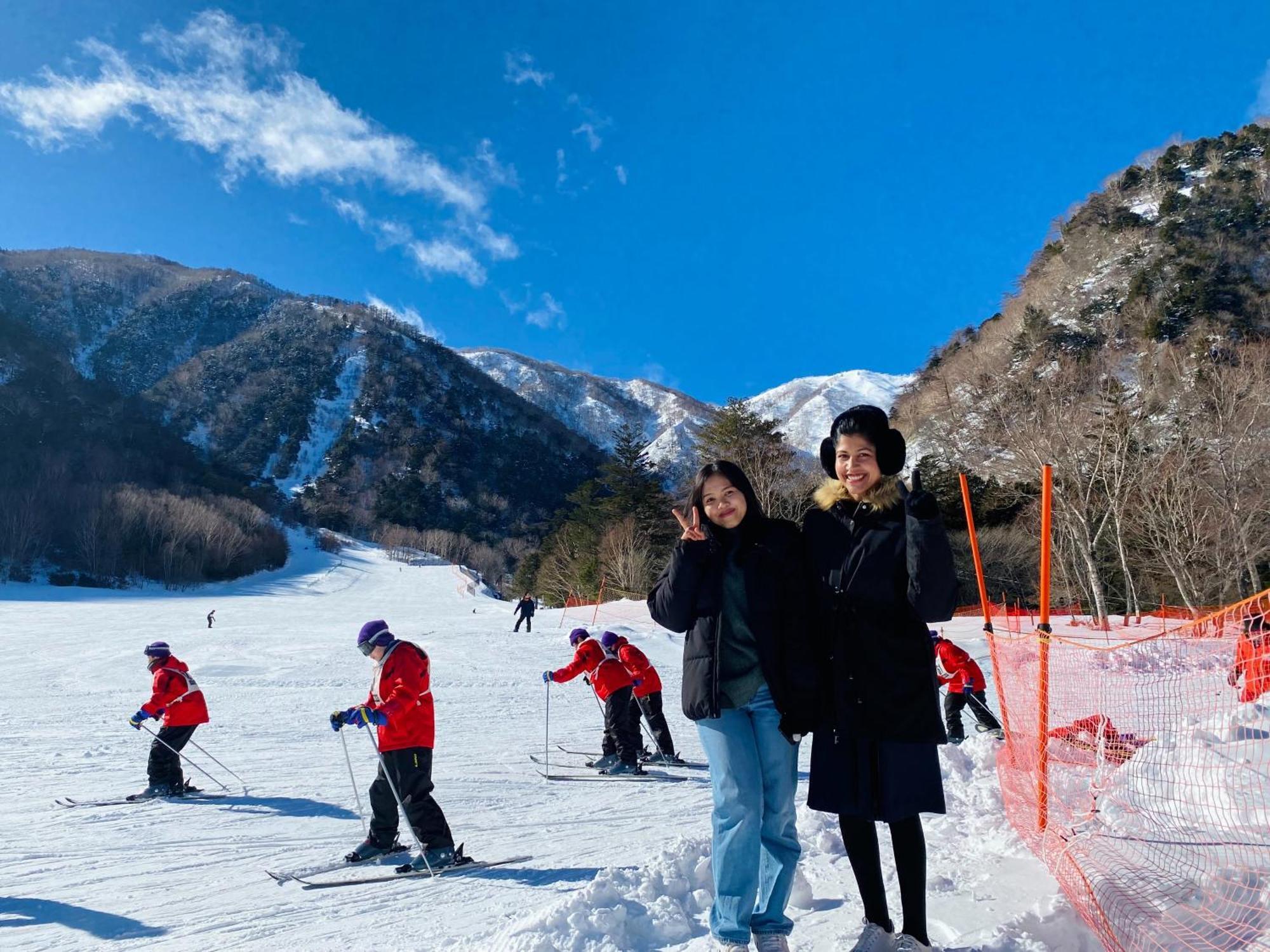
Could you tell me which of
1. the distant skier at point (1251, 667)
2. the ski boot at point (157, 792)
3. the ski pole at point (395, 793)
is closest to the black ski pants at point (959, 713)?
the distant skier at point (1251, 667)

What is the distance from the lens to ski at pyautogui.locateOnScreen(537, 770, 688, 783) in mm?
7918

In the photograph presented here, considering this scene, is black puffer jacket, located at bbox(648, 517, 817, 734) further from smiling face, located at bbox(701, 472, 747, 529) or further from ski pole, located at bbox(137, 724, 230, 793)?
ski pole, located at bbox(137, 724, 230, 793)

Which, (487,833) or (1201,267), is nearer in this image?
(487,833)

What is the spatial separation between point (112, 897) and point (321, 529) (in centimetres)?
10930

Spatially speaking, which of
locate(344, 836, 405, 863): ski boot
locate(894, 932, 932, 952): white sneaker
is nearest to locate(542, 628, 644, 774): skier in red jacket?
locate(344, 836, 405, 863): ski boot

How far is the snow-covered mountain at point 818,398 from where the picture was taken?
13600 centimetres

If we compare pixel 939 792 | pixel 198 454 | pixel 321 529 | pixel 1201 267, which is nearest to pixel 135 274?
pixel 198 454

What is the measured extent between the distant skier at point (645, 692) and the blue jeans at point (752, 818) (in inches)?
224

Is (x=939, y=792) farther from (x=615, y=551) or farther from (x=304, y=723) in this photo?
(x=615, y=551)

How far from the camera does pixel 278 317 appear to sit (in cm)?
18250

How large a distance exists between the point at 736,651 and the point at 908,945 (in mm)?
1095

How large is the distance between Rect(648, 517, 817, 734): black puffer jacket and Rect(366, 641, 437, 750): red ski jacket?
108 inches

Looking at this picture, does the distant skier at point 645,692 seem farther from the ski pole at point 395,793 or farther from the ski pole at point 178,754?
the ski pole at point 178,754

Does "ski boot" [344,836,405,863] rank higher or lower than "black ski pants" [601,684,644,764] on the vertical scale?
lower
